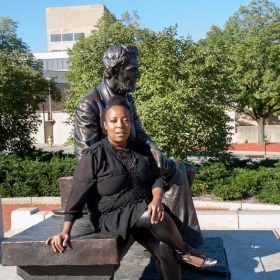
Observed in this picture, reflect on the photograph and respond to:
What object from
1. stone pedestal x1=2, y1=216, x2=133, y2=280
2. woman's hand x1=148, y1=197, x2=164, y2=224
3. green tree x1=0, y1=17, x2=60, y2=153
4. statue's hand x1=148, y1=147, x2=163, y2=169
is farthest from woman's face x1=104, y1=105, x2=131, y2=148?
green tree x1=0, y1=17, x2=60, y2=153

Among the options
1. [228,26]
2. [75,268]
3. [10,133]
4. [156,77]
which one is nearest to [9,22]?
[10,133]

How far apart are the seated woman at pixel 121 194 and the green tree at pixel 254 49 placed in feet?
72.6

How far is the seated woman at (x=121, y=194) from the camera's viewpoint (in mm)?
3150

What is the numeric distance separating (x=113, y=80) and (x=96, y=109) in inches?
12.3

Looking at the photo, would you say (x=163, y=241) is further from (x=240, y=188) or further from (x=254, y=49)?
(x=254, y=49)

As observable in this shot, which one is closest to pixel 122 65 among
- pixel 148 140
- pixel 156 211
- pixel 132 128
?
pixel 132 128

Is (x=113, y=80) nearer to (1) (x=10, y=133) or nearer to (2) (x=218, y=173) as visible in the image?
(2) (x=218, y=173)

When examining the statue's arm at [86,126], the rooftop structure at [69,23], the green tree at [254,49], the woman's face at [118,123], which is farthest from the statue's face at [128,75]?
the rooftop structure at [69,23]

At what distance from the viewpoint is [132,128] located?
4180 mm

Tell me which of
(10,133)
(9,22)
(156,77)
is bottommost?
(10,133)

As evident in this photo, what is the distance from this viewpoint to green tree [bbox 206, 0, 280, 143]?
2561 cm

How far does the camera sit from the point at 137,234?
3.32m

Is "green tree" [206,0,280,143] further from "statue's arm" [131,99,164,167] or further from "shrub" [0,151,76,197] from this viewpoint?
"statue's arm" [131,99,164,167]

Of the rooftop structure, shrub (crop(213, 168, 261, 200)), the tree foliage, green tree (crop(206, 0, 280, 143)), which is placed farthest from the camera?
the rooftop structure
